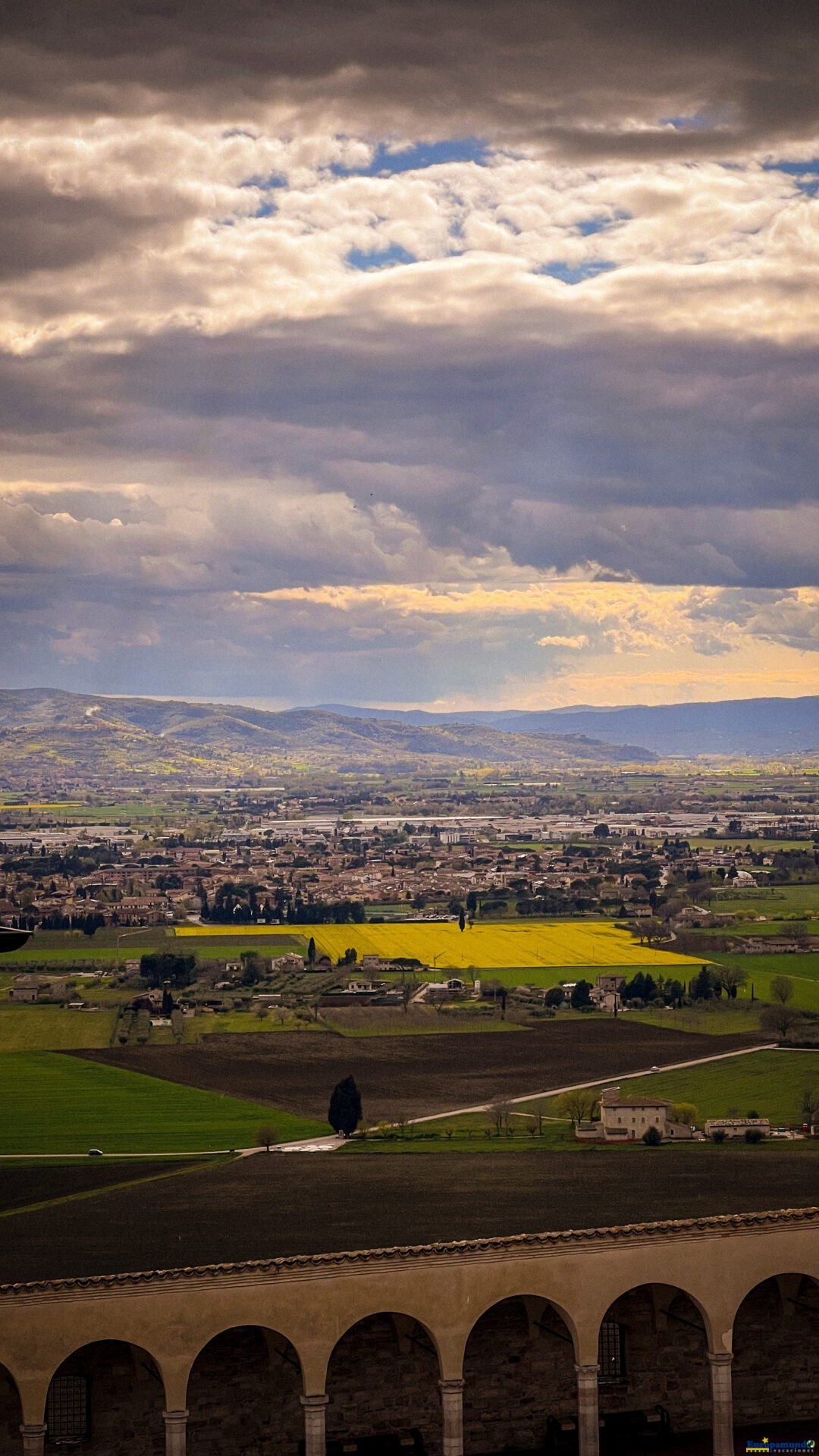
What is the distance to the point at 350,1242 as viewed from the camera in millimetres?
27609

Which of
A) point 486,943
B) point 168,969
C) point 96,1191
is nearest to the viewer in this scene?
point 96,1191

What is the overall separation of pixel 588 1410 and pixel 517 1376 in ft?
6.59

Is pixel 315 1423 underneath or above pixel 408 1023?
underneath

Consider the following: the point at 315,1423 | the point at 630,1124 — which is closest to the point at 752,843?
the point at 630,1124

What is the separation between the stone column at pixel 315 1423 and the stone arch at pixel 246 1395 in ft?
4.30

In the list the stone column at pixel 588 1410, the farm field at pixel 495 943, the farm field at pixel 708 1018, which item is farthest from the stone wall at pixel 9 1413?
the farm field at pixel 495 943

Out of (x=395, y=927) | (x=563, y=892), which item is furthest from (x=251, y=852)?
(x=395, y=927)

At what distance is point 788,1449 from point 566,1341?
3630 millimetres

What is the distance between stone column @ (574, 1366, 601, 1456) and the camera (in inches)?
948

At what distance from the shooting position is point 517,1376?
85.1 ft

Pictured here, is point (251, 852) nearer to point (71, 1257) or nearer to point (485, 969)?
point (485, 969)

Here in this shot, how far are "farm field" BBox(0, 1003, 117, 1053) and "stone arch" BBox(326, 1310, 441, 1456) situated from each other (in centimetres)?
3651

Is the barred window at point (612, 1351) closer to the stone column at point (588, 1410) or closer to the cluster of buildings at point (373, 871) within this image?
the stone column at point (588, 1410)

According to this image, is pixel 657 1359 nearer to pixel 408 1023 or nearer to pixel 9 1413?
pixel 9 1413
